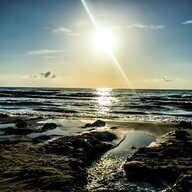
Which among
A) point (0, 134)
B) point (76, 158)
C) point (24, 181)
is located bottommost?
point (24, 181)

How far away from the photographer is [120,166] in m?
9.95

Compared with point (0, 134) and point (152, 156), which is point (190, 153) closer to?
point (152, 156)

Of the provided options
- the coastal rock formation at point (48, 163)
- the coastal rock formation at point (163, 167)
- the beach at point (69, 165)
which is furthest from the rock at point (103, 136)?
the coastal rock formation at point (163, 167)

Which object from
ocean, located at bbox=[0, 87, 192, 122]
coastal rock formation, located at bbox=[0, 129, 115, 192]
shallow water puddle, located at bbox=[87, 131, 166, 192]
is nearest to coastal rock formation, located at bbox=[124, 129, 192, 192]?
shallow water puddle, located at bbox=[87, 131, 166, 192]

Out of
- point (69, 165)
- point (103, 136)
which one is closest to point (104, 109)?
point (103, 136)

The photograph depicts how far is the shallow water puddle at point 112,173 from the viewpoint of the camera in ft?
26.1

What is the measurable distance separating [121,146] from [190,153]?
3584 mm

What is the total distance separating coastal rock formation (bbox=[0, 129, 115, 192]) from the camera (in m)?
7.79

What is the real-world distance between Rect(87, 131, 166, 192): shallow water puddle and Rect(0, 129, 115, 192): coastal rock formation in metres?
0.29

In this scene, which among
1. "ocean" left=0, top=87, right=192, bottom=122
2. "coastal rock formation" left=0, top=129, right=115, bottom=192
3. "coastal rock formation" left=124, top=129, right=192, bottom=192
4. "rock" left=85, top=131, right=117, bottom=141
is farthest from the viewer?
"ocean" left=0, top=87, right=192, bottom=122

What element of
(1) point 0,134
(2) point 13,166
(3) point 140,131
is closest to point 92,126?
(3) point 140,131

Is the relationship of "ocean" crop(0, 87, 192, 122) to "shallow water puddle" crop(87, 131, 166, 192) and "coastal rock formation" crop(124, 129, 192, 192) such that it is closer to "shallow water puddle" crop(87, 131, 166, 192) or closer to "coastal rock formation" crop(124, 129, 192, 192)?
"shallow water puddle" crop(87, 131, 166, 192)

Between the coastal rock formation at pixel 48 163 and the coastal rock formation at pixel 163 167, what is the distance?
5.19ft

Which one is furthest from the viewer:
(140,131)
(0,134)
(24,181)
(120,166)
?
(140,131)
